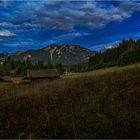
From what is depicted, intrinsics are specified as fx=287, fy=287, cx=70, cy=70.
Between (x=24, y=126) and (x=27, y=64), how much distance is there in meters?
134

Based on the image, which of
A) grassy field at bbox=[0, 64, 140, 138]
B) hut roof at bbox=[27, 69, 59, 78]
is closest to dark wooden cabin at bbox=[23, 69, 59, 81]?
hut roof at bbox=[27, 69, 59, 78]

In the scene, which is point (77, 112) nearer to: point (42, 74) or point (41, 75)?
point (41, 75)

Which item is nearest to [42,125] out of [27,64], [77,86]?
[77,86]

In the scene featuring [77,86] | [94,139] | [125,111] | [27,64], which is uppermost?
[27,64]

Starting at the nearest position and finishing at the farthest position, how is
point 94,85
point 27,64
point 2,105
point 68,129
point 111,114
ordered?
point 68,129, point 111,114, point 2,105, point 94,85, point 27,64

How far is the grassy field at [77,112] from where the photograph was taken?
793 cm

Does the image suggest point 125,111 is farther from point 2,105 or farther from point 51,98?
point 2,105

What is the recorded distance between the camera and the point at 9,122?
8734mm

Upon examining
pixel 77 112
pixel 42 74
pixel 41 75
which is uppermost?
pixel 42 74

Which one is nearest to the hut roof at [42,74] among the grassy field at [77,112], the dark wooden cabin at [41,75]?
the dark wooden cabin at [41,75]

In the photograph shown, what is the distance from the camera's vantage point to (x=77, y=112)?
29.9 ft

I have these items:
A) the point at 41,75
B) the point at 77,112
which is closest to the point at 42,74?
the point at 41,75

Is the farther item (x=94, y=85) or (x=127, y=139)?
(x=94, y=85)

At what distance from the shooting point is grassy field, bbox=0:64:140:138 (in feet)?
26.0
